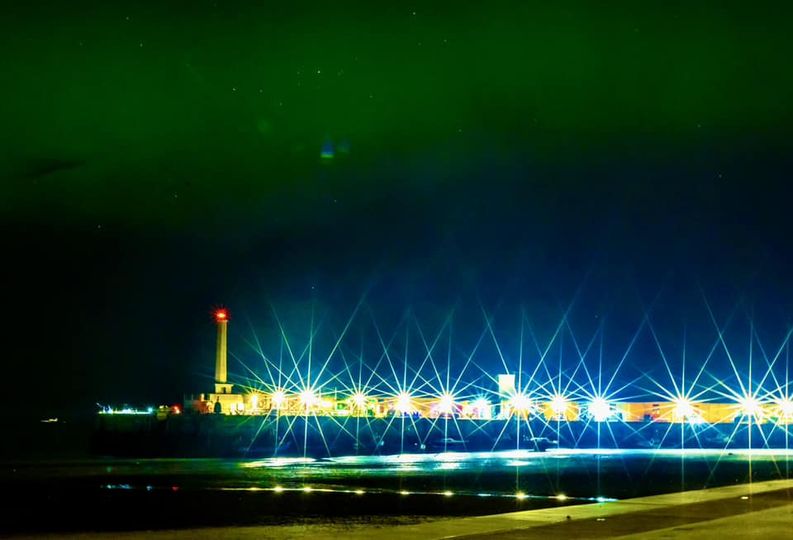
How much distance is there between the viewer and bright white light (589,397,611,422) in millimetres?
133000

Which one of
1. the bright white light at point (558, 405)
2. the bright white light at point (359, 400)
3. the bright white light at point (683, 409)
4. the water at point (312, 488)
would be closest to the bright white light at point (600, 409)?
the bright white light at point (558, 405)

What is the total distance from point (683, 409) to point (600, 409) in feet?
34.9

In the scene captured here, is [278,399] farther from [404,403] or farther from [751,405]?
[751,405]

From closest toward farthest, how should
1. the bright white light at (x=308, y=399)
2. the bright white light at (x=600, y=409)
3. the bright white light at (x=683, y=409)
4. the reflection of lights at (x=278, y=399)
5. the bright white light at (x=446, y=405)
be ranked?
the reflection of lights at (x=278, y=399), the bright white light at (x=308, y=399), the bright white light at (x=683, y=409), the bright white light at (x=600, y=409), the bright white light at (x=446, y=405)

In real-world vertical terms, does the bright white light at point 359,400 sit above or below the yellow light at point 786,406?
above

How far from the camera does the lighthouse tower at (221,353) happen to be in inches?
4951

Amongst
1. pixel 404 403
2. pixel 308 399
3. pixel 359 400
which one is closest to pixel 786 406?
pixel 404 403

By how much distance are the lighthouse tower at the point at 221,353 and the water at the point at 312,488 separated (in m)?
69.7

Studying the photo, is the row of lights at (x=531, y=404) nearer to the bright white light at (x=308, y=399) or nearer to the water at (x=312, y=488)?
the bright white light at (x=308, y=399)

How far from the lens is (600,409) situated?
449 ft

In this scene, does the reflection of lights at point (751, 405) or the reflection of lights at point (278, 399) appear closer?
the reflection of lights at point (278, 399)

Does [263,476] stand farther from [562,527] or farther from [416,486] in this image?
[562,527]

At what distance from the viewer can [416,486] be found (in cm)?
3644

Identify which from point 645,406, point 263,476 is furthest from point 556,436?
point 263,476
